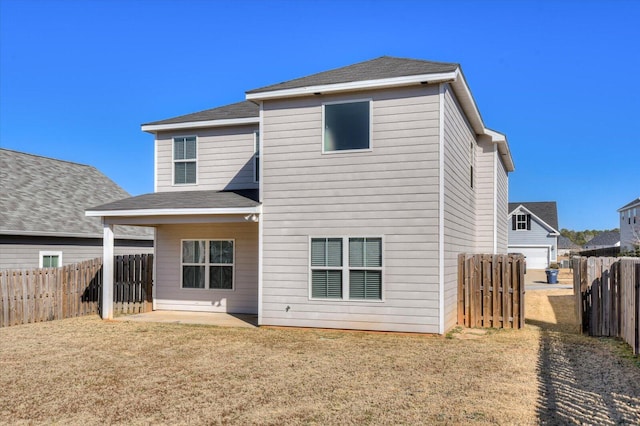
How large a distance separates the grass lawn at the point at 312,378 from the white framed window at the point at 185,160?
5.17 meters

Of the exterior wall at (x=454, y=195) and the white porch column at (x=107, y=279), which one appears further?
the white porch column at (x=107, y=279)

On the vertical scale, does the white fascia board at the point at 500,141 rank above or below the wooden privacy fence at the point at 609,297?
above

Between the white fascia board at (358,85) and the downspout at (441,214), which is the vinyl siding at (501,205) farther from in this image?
the white fascia board at (358,85)

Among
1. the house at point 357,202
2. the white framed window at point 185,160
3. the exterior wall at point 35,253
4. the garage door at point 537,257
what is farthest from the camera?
the garage door at point 537,257

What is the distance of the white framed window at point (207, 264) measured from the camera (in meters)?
14.3

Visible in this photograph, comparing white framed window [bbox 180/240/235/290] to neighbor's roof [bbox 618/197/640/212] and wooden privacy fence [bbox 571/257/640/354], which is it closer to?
wooden privacy fence [bbox 571/257/640/354]

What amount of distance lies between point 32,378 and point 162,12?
12122 millimetres

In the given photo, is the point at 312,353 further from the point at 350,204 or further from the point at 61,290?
the point at 61,290

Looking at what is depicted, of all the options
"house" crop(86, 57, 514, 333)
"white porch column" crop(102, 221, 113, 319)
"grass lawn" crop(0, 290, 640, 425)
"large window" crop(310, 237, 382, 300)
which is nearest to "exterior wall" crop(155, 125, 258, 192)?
"house" crop(86, 57, 514, 333)

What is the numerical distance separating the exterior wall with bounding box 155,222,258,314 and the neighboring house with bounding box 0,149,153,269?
14.7ft

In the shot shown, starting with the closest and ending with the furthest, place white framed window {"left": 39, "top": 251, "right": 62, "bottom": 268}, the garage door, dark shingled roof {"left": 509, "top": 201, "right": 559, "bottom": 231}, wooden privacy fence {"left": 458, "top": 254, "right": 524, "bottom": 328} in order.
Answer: wooden privacy fence {"left": 458, "top": 254, "right": 524, "bottom": 328}, white framed window {"left": 39, "top": 251, "right": 62, "bottom": 268}, the garage door, dark shingled roof {"left": 509, "top": 201, "right": 559, "bottom": 231}

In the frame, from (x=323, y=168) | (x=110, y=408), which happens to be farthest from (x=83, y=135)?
(x=110, y=408)

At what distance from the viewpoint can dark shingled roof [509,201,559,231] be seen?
4822 centimetres

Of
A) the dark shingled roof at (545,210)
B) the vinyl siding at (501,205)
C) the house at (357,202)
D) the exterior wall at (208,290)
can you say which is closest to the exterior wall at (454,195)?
the house at (357,202)
